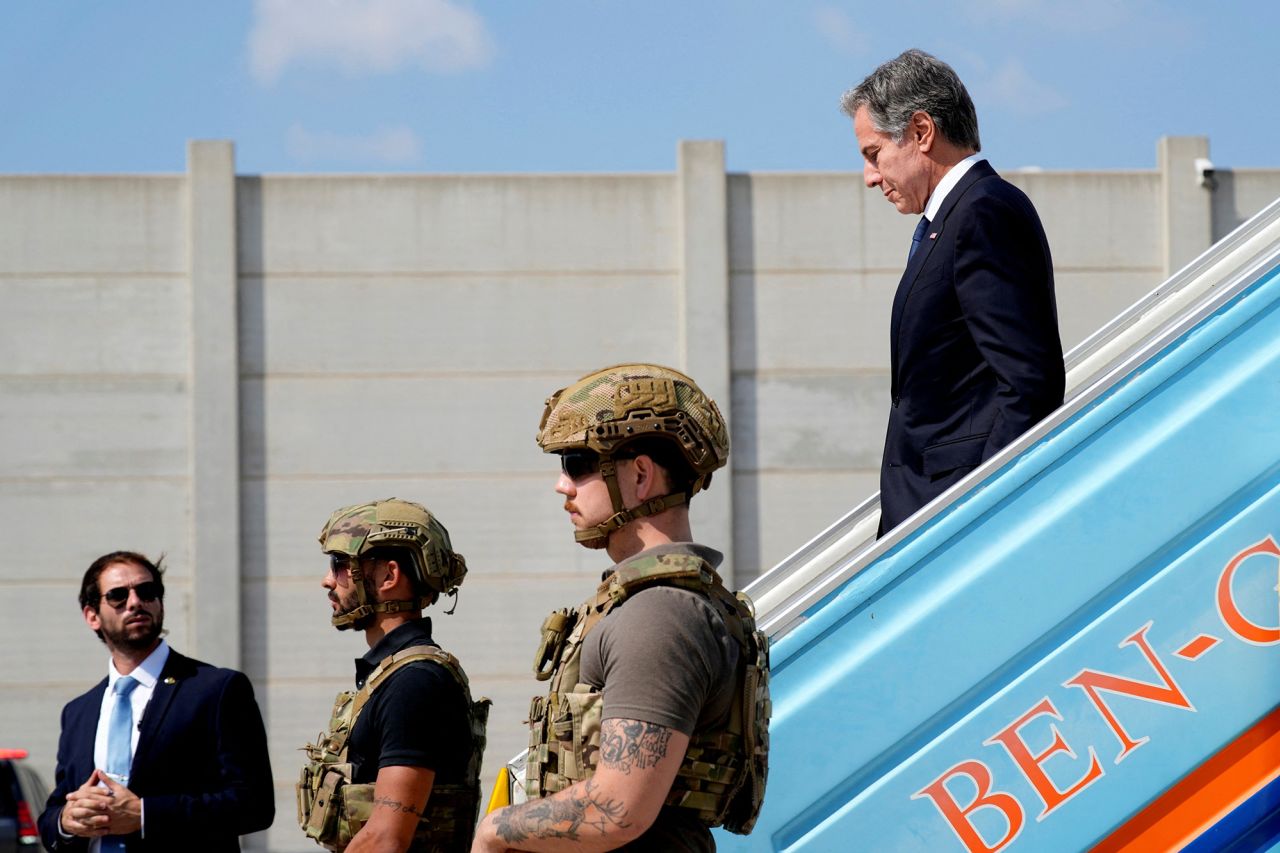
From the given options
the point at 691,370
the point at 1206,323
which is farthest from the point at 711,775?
the point at 691,370

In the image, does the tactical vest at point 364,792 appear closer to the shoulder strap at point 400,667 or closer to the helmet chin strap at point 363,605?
the shoulder strap at point 400,667

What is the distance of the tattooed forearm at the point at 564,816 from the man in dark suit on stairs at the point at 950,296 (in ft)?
4.10

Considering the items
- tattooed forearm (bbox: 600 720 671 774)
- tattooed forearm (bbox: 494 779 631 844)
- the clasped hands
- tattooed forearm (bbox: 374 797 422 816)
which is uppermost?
the clasped hands

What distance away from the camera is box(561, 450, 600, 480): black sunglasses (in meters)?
2.19

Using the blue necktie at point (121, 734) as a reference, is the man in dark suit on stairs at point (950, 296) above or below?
above

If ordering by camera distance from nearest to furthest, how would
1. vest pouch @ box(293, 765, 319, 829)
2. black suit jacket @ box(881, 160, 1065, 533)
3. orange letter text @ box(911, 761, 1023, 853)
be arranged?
1. orange letter text @ box(911, 761, 1023, 853)
2. black suit jacket @ box(881, 160, 1065, 533)
3. vest pouch @ box(293, 765, 319, 829)

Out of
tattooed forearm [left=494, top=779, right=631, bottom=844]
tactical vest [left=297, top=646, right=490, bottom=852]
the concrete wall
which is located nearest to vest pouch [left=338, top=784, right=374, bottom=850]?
tactical vest [left=297, top=646, right=490, bottom=852]

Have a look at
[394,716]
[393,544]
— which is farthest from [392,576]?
[394,716]

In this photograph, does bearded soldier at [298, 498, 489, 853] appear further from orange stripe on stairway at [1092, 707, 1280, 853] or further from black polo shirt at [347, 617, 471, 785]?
orange stripe on stairway at [1092, 707, 1280, 853]

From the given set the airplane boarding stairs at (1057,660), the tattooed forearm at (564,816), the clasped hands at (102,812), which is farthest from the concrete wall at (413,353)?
the tattooed forearm at (564,816)

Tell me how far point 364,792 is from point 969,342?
149 centimetres

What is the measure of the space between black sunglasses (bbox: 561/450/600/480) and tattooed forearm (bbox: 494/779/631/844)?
44 cm

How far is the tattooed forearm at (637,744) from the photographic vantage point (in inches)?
77.3

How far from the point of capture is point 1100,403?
2854mm
